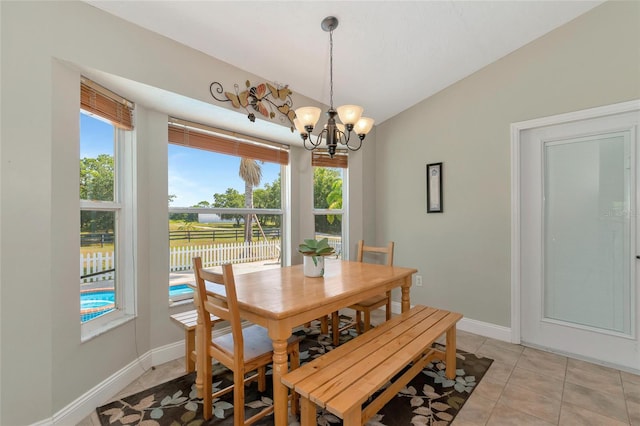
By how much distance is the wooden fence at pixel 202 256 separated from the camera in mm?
2084

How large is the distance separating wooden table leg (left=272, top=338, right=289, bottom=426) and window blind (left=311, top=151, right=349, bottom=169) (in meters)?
2.51

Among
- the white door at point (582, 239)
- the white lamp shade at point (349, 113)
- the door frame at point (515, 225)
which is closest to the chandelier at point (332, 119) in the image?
the white lamp shade at point (349, 113)

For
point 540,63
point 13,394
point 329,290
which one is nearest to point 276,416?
point 329,290

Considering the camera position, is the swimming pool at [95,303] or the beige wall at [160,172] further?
the swimming pool at [95,303]

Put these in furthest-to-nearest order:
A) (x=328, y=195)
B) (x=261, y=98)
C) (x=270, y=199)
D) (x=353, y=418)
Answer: (x=328, y=195) → (x=270, y=199) → (x=261, y=98) → (x=353, y=418)

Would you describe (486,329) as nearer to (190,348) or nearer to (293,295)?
(293,295)

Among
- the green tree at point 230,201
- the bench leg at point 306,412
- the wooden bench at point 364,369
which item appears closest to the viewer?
the wooden bench at point 364,369

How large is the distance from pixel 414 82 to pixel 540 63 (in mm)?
1094

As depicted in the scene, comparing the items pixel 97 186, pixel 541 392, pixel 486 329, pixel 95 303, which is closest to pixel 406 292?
pixel 541 392

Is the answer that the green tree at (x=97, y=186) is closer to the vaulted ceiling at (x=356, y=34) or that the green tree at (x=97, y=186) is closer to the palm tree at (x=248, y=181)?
the vaulted ceiling at (x=356, y=34)

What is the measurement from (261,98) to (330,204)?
165 cm

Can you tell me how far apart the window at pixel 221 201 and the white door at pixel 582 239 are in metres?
2.62

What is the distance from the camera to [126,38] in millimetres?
1905

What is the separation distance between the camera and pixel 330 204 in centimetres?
388
